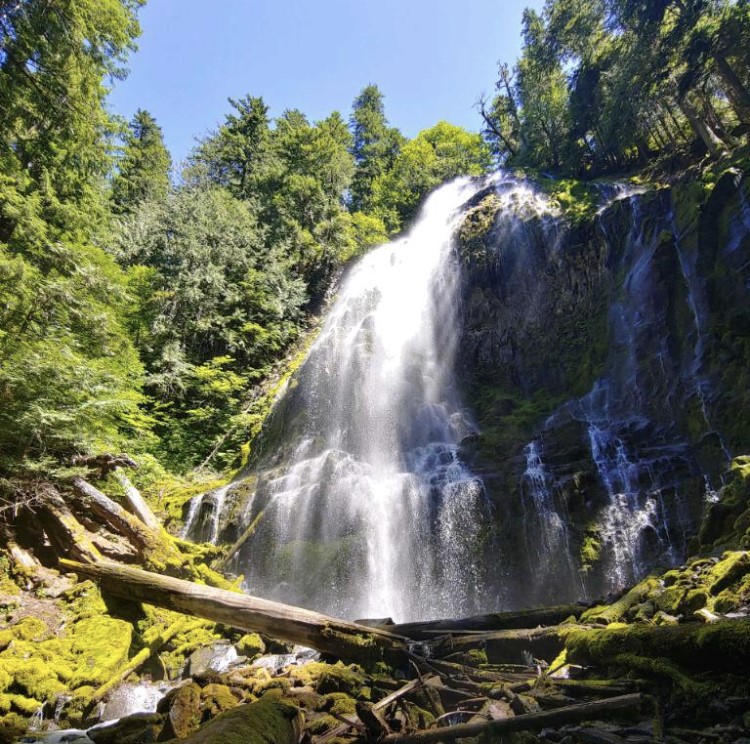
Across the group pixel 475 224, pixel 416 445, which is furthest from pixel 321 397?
pixel 475 224

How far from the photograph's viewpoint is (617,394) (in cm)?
1260

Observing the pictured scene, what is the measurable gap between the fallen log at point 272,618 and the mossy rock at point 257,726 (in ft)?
4.96

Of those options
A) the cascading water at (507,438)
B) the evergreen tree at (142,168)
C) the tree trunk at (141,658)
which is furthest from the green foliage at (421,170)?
the tree trunk at (141,658)

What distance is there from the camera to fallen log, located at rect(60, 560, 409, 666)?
461 centimetres

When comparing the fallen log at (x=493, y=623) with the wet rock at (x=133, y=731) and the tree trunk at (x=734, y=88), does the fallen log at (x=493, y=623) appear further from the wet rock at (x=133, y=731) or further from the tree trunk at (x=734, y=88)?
the tree trunk at (x=734, y=88)

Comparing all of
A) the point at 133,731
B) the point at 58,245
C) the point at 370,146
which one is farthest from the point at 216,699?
the point at 370,146

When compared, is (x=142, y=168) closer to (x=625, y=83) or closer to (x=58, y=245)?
(x=58, y=245)

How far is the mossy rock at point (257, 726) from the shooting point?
8.27 ft

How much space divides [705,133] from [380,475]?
1687 cm

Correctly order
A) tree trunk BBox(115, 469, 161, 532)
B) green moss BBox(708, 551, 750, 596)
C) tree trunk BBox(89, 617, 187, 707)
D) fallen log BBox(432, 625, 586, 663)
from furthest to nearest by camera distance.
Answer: tree trunk BBox(115, 469, 161, 532) → tree trunk BBox(89, 617, 187, 707) → fallen log BBox(432, 625, 586, 663) → green moss BBox(708, 551, 750, 596)

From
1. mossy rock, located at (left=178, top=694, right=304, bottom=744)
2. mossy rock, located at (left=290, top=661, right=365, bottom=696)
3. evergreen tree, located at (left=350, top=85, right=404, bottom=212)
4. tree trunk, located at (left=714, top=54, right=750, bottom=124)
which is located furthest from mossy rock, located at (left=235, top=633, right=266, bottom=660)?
evergreen tree, located at (left=350, top=85, right=404, bottom=212)

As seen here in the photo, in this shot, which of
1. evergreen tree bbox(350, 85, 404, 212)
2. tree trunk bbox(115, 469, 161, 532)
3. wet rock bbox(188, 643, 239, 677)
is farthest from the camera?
evergreen tree bbox(350, 85, 404, 212)

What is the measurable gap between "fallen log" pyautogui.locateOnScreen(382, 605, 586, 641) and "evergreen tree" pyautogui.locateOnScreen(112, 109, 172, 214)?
2860cm

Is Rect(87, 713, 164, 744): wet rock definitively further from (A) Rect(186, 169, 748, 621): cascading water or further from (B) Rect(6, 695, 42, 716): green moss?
(A) Rect(186, 169, 748, 621): cascading water
